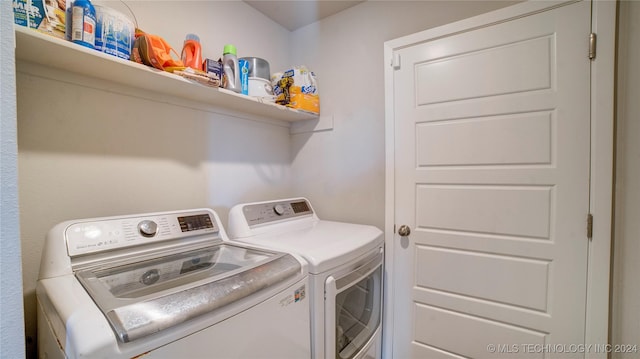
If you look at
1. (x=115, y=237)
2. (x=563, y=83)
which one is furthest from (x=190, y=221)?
(x=563, y=83)

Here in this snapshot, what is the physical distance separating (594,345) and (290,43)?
102 inches

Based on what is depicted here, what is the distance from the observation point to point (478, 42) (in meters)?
1.41

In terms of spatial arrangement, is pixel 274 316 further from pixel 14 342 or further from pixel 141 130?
pixel 141 130

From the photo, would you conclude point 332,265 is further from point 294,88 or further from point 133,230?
point 294,88

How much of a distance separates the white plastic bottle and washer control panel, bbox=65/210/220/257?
683 millimetres

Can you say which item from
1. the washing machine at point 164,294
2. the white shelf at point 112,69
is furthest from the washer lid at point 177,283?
the white shelf at point 112,69

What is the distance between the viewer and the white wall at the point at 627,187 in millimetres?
1119

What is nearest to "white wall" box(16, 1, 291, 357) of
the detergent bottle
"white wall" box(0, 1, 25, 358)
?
the detergent bottle

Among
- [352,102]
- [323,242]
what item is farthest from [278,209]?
[352,102]

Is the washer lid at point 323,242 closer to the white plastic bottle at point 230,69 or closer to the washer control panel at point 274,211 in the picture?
the washer control panel at point 274,211

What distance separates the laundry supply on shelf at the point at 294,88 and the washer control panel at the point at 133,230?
92 centimetres

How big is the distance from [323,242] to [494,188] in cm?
94

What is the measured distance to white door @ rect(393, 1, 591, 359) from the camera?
1228 mm

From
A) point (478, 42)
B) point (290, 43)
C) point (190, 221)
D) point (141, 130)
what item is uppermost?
point (290, 43)
